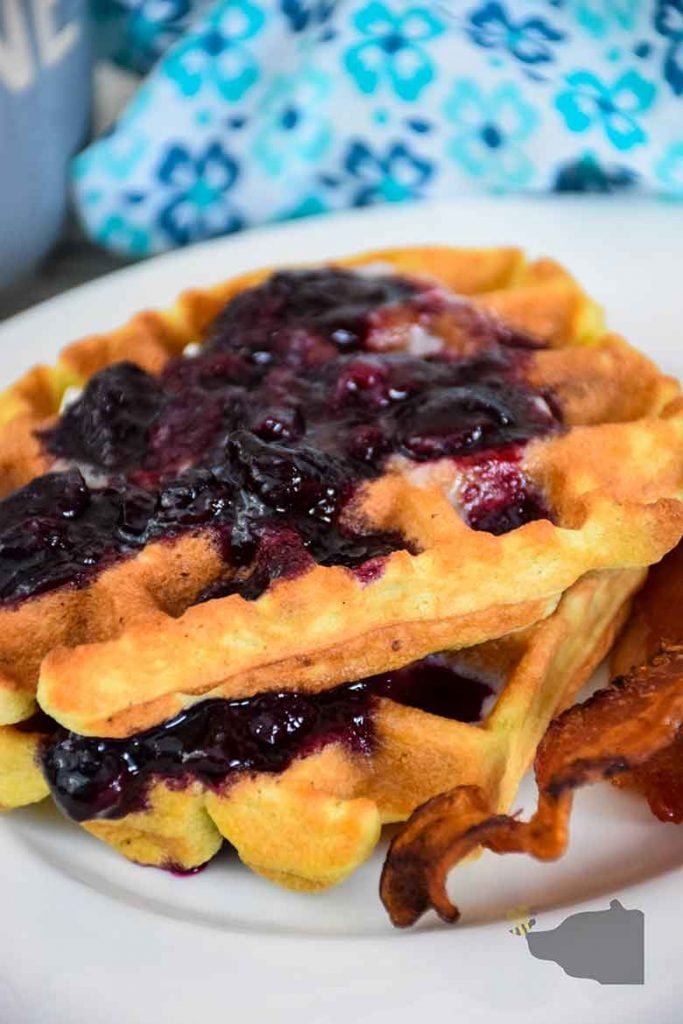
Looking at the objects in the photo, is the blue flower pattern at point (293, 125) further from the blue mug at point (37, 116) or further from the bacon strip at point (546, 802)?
the bacon strip at point (546, 802)

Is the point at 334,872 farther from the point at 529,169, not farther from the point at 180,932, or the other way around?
the point at 529,169

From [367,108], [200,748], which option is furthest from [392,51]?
[200,748]

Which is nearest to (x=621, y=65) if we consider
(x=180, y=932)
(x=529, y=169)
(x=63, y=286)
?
(x=529, y=169)

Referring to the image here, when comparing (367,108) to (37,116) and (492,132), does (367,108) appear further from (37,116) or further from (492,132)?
(37,116)

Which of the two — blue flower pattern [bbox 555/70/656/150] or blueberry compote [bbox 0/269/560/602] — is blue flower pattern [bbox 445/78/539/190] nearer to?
blue flower pattern [bbox 555/70/656/150]

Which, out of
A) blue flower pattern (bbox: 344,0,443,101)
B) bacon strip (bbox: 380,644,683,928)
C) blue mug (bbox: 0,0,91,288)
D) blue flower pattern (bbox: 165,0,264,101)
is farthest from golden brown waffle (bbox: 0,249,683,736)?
blue flower pattern (bbox: 165,0,264,101)

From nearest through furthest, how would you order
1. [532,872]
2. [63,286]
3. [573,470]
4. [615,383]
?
[532,872]
[573,470]
[615,383]
[63,286]
